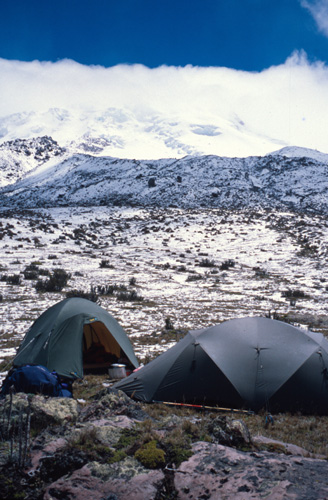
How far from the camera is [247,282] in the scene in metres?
22.8

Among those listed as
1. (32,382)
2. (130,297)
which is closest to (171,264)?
(130,297)

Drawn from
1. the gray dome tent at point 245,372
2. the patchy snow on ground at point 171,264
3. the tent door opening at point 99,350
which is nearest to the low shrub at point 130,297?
the patchy snow on ground at point 171,264

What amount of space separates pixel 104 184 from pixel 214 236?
40923 mm

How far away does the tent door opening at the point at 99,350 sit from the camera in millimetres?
9352

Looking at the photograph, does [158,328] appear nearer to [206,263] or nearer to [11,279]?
[11,279]

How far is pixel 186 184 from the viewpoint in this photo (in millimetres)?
73188

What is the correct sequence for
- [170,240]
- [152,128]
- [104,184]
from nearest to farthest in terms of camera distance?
[170,240] < [104,184] < [152,128]

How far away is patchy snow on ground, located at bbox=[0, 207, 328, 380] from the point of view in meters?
14.4

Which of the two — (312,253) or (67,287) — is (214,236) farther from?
(67,287)

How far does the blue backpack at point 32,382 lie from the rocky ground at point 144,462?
131 centimetres

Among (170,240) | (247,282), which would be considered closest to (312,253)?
(247,282)

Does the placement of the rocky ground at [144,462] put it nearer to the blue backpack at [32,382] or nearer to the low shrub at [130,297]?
the blue backpack at [32,382]

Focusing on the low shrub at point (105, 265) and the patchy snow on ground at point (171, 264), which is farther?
the low shrub at point (105, 265)

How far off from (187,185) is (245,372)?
68050 mm
